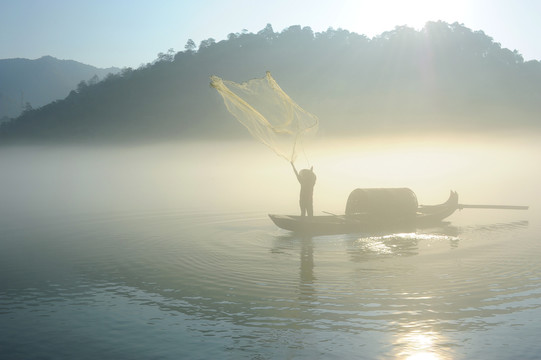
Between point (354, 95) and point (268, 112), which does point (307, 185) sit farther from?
point (354, 95)

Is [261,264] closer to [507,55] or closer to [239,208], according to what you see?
[239,208]

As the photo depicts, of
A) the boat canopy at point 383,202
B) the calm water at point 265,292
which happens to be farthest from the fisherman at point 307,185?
the boat canopy at point 383,202

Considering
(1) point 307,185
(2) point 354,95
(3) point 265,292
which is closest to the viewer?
(3) point 265,292

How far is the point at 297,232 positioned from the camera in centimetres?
3003

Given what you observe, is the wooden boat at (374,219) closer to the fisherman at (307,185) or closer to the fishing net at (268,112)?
the fisherman at (307,185)

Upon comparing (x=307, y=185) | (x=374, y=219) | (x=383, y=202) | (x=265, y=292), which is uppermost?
(x=307, y=185)

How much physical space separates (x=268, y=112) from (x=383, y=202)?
8825 mm

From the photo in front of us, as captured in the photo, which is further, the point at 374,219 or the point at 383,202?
the point at 383,202

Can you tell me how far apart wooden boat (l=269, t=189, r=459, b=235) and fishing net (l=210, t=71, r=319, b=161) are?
11.2ft

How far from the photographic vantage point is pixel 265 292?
18750 millimetres

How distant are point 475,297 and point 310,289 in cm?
516

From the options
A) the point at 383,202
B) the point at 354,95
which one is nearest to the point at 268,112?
the point at 383,202

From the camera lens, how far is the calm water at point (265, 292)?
1391cm

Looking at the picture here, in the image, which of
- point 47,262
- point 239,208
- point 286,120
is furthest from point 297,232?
point 239,208
